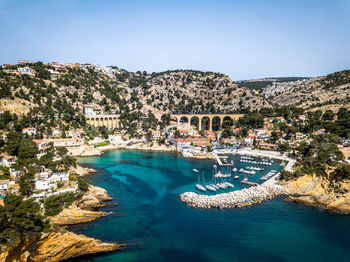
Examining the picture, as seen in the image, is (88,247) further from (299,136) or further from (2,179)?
(299,136)

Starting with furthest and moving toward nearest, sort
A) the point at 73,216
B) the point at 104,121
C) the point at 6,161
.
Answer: the point at 104,121, the point at 6,161, the point at 73,216

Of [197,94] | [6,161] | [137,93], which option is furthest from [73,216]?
[197,94]

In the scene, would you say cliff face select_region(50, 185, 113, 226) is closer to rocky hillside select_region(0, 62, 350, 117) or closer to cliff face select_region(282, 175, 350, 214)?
cliff face select_region(282, 175, 350, 214)

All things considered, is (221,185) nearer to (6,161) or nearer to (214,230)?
(214,230)

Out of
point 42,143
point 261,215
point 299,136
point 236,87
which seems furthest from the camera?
point 236,87

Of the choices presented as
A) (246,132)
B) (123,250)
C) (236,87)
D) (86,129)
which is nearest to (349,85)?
(236,87)

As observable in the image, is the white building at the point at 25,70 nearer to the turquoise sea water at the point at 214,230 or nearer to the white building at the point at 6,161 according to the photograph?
the white building at the point at 6,161

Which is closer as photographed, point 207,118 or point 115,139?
point 115,139
